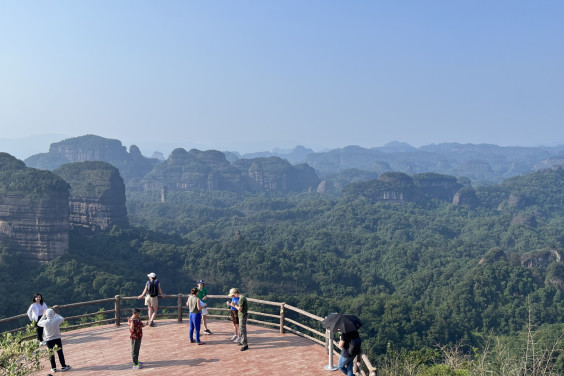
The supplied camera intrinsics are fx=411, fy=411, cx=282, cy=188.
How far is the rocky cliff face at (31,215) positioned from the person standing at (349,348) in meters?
76.5

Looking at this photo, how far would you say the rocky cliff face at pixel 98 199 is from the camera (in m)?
108

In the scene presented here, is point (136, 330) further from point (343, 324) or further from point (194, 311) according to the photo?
point (343, 324)

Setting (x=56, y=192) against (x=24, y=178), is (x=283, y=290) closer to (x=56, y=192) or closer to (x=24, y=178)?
(x=56, y=192)

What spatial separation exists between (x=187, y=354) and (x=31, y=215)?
7620 cm

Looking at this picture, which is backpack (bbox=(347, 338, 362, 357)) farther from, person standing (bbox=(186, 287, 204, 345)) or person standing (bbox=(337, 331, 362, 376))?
person standing (bbox=(186, 287, 204, 345))

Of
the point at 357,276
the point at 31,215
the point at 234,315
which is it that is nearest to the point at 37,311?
the point at 234,315

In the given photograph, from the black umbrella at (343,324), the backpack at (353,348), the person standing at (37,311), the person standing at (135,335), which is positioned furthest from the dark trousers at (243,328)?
the person standing at (37,311)

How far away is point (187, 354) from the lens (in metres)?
14.7

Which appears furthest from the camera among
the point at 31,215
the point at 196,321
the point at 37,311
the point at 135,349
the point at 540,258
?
the point at 540,258

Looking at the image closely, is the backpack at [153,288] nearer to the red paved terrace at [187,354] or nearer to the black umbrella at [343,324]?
the red paved terrace at [187,354]

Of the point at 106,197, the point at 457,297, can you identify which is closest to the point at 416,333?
the point at 457,297

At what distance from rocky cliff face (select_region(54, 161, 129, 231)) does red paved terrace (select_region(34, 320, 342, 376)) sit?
9256 centimetres

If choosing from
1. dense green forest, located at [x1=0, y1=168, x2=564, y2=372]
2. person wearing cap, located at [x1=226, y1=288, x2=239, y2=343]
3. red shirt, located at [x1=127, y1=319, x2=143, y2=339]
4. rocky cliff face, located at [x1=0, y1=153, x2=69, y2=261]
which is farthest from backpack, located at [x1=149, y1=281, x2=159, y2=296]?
rocky cliff face, located at [x1=0, y1=153, x2=69, y2=261]

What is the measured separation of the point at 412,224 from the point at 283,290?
87.9 metres
